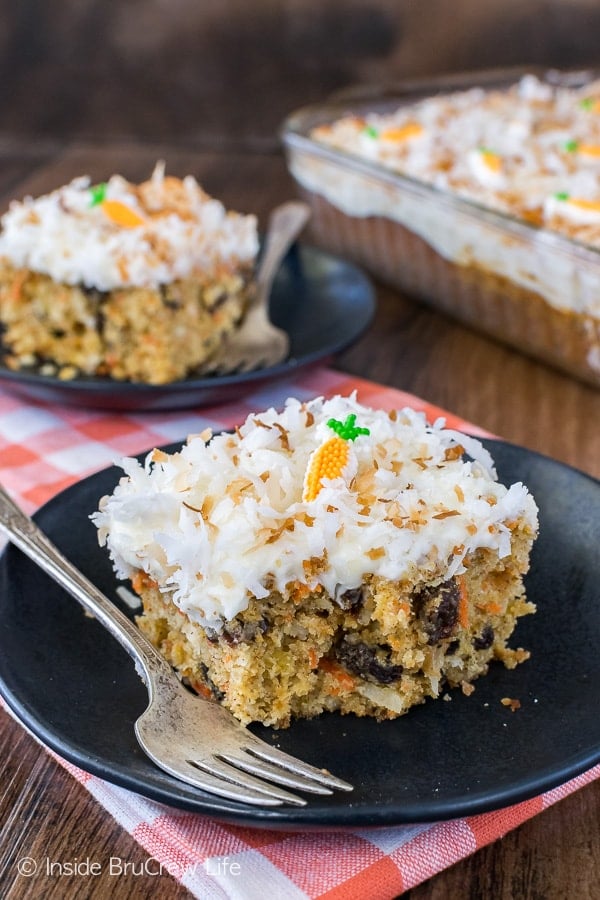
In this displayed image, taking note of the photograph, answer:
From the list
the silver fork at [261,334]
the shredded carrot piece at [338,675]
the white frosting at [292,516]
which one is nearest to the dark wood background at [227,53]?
the silver fork at [261,334]

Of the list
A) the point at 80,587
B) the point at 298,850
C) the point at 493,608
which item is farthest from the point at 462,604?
the point at 80,587

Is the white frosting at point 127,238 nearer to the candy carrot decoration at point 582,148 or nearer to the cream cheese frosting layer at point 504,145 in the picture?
the cream cheese frosting layer at point 504,145

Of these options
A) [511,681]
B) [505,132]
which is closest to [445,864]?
[511,681]

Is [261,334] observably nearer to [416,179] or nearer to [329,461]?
[416,179]

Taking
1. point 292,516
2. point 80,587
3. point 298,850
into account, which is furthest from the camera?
A: point 80,587

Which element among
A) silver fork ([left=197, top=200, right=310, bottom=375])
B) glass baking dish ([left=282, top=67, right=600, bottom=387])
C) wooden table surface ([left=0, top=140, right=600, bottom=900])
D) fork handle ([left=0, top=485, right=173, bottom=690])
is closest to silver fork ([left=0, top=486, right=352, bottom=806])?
fork handle ([left=0, top=485, right=173, bottom=690])

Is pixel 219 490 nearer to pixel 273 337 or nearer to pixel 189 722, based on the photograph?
pixel 189 722

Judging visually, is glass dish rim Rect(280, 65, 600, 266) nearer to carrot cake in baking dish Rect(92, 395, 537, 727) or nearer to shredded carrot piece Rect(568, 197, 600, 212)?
shredded carrot piece Rect(568, 197, 600, 212)
